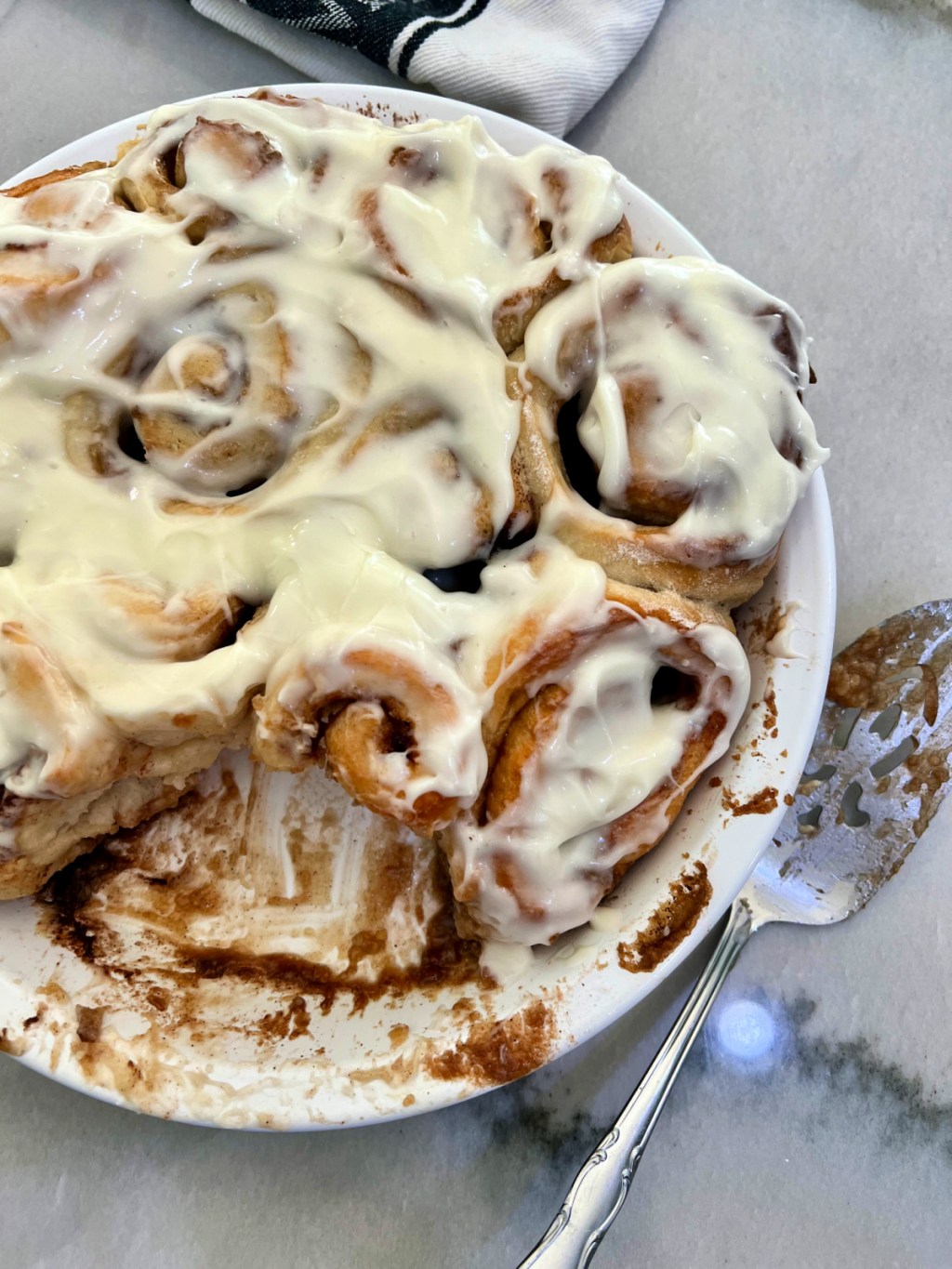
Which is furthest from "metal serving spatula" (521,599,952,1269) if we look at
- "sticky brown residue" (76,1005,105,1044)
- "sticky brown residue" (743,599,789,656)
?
"sticky brown residue" (76,1005,105,1044)

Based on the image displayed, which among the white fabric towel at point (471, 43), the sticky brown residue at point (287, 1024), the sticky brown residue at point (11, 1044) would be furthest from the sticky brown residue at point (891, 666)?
the sticky brown residue at point (11, 1044)

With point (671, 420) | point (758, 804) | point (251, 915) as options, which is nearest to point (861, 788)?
point (758, 804)

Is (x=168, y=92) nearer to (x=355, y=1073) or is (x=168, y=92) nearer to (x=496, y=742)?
(x=496, y=742)

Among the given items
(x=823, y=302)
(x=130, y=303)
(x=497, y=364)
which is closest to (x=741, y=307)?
(x=497, y=364)

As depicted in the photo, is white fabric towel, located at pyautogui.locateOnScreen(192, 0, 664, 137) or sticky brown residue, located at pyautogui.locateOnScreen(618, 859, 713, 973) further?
white fabric towel, located at pyautogui.locateOnScreen(192, 0, 664, 137)

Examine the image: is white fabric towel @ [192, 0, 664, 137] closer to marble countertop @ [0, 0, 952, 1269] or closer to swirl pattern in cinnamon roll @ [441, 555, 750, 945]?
marble countertop @ [0, 0, 952, 1269]

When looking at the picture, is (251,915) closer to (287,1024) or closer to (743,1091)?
(287,1024)
